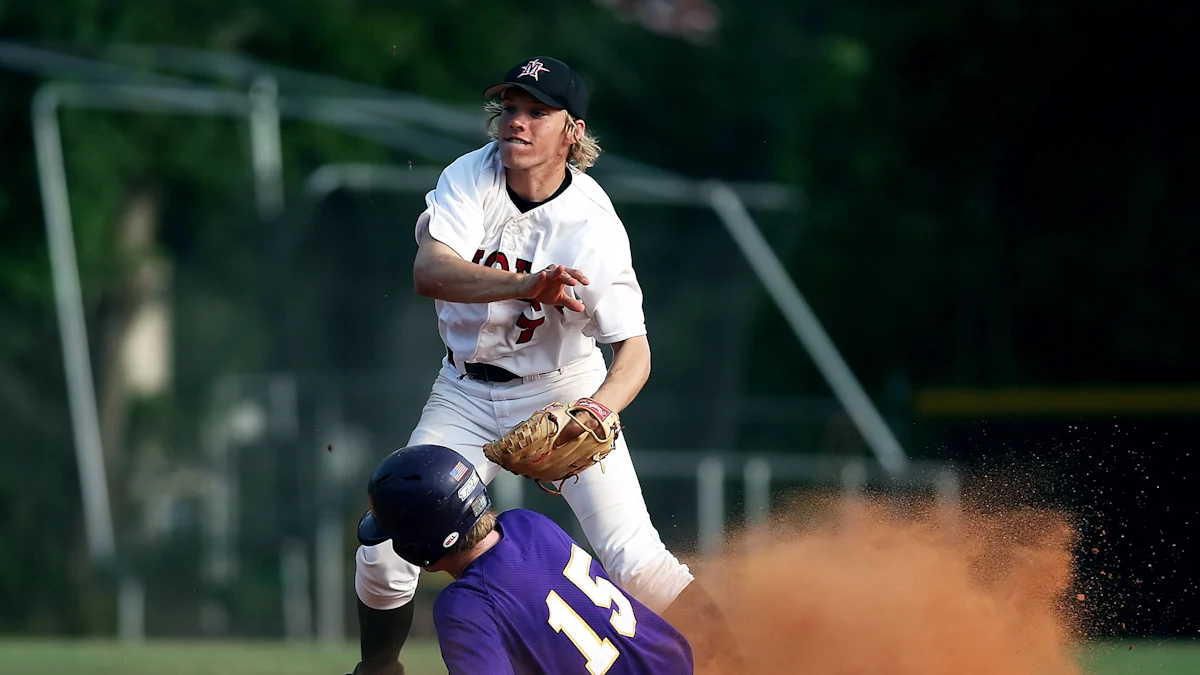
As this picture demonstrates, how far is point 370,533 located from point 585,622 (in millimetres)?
828

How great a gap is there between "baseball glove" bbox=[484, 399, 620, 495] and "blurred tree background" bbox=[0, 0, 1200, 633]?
7.67 metres

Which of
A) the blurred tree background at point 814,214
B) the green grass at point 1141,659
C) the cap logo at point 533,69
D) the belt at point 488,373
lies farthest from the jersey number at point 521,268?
the blurred tree background at point 814,214

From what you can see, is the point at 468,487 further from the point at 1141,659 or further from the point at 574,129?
the point at 1141,659

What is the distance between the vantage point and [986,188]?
22.7 meters

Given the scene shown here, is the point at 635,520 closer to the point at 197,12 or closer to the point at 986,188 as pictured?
the point at 986,188

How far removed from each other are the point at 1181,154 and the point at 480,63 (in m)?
12.5

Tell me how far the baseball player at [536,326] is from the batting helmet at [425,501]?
104 centimetres

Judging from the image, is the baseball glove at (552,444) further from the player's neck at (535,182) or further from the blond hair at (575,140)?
the blond hair at (575,140)

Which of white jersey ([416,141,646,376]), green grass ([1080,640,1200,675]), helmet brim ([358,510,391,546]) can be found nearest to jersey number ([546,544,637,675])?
helmet brim ([358,510,391,546])

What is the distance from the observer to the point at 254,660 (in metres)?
9.26

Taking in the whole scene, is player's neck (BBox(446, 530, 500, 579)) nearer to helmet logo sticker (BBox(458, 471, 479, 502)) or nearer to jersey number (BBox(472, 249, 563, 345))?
helmet logo sticker (BBox(458, 471, 479, 502))

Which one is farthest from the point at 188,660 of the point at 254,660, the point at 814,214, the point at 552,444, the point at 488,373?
the point at 814,214

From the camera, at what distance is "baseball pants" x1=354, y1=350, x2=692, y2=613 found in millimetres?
5699

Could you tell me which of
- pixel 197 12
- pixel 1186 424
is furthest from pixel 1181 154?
pixel 197 12
